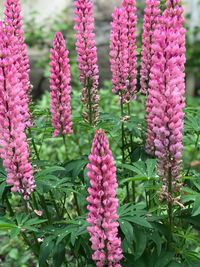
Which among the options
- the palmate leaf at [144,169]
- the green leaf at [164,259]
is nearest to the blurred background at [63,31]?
the palmate leaf at [144,169]

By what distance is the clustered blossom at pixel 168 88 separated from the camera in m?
3.23

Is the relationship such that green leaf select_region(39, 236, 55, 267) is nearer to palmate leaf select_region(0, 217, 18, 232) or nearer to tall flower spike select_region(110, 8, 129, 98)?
palmate leaf select_region(0, 217, 18, 232)

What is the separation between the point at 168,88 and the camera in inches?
127

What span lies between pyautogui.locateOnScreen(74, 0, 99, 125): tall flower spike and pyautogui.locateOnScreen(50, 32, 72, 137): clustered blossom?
26cm

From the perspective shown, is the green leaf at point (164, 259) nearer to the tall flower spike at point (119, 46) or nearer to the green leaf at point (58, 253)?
the green leaf at point (58, 253)

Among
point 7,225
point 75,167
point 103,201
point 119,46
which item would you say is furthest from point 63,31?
point 103,201

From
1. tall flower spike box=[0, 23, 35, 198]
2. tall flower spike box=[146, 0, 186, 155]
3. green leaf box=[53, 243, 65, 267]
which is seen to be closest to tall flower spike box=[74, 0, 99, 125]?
tall flower spike box=[0, 23, 35, 198]

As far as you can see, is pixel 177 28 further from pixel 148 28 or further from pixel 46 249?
pixel 46 249

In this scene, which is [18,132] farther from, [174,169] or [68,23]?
[68,23]

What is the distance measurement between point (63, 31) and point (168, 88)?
1133 centimetres

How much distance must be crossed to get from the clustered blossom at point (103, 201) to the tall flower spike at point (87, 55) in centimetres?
150

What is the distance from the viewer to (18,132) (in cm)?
345

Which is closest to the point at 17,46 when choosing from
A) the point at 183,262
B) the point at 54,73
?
the point at 54,73

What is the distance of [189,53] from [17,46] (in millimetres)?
10472
